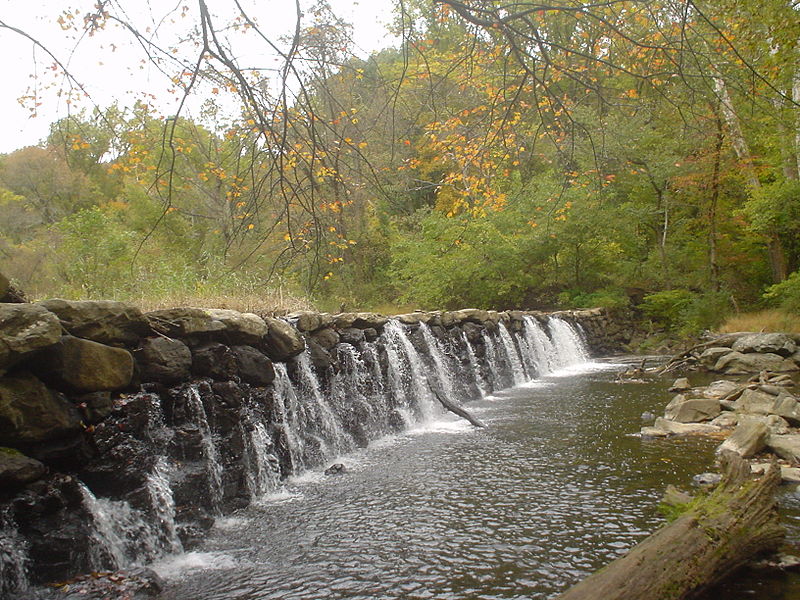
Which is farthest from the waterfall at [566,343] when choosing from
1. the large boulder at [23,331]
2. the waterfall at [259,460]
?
the large boulder at [23,331]

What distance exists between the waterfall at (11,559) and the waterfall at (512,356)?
1026cm

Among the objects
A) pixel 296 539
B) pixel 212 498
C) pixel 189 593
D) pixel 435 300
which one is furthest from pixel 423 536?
pixel 435 300

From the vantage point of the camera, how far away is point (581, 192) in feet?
59.3

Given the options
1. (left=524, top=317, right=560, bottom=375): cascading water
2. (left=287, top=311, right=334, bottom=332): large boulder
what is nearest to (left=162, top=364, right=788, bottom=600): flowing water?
(left=287, top=311, right=334, bottom=332): large boulder

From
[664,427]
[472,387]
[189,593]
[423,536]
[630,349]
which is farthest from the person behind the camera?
[630,349]

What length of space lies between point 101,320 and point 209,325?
1.11 metres

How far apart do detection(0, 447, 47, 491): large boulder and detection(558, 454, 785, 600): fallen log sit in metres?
3.19

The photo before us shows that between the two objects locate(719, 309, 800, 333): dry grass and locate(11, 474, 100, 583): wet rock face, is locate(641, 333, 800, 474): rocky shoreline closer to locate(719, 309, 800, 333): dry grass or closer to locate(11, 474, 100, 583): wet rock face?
locate(719, 309, 800, 333): dry grass

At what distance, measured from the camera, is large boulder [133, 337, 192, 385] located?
15.0ft

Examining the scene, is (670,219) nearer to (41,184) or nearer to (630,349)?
(630,349)

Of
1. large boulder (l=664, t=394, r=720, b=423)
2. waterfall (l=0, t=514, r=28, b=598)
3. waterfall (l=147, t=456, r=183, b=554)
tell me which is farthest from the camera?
large boulder (l=664, t=394, r=720, b=423)

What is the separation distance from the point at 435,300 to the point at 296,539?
577 inches

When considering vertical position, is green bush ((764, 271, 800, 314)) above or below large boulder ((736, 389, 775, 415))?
above

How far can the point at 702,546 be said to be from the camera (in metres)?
2.96
